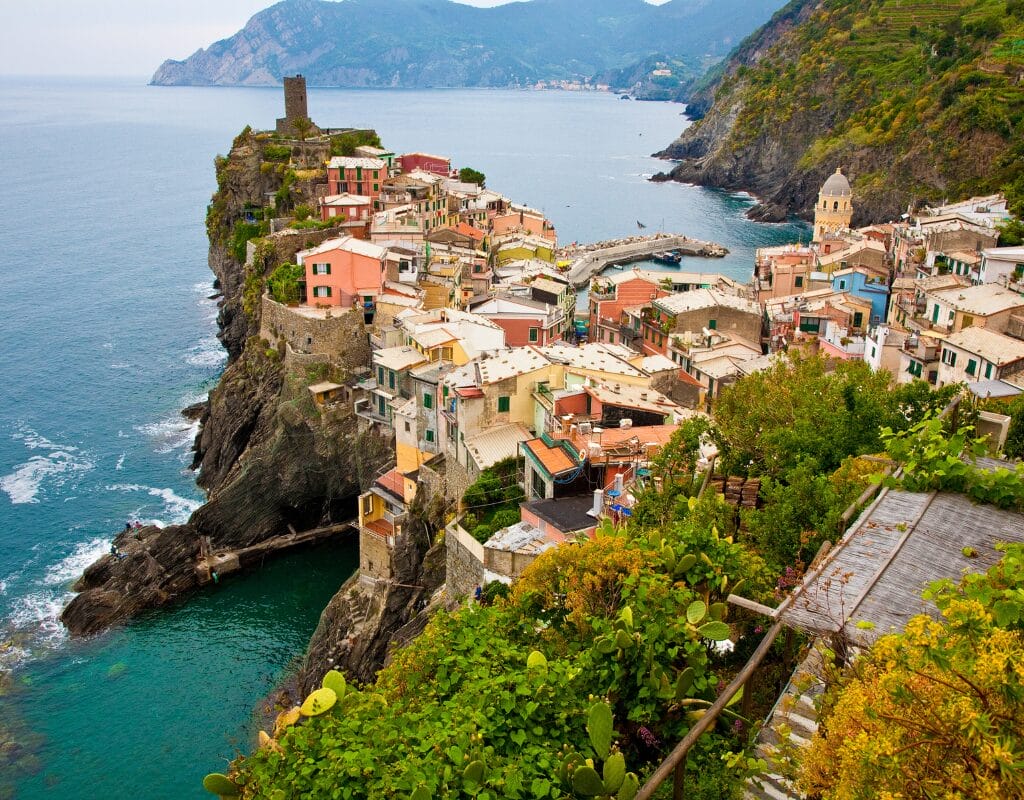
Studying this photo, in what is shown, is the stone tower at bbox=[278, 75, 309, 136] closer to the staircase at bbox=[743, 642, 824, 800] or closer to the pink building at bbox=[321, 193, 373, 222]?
the pink building at bbox=[321, 193, 373, 222]

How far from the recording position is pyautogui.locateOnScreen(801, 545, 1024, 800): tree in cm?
669

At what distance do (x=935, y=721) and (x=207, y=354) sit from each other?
218 feet

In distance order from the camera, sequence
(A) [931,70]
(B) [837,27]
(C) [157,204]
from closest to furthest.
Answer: (A) [931,70] < (C) [157,204] < (B) [837,27]

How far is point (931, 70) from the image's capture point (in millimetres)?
104688

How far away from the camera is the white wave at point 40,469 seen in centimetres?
4716

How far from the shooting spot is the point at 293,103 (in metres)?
75.6

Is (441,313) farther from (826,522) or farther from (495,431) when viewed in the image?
(826,522)

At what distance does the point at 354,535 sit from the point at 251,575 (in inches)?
207

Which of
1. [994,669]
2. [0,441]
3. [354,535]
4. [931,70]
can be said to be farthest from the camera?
[931,70]

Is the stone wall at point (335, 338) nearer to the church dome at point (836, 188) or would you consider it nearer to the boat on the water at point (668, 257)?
the church dome at point (836, 188)

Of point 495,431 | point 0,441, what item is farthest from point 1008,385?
point 0,441

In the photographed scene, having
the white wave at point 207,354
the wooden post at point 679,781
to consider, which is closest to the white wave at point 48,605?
the white wave at point 207,354

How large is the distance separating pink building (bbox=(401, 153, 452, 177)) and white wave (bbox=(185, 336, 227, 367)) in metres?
21.1

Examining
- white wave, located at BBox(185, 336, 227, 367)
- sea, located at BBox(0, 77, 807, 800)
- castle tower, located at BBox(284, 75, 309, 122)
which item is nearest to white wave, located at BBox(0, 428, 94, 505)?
sea, located at BBox(0, 77, 807, 800)
